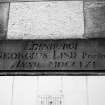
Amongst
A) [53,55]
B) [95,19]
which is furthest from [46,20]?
[95,19]

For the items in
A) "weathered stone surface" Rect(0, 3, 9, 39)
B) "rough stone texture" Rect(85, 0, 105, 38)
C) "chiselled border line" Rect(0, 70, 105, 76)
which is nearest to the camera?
"chiselled border line" Rect(0, 70, 105, 76)

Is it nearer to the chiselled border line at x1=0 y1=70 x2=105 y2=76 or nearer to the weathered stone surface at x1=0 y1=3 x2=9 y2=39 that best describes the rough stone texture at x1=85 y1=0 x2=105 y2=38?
the chiselled border line at x1=0 y1=70 x2=105 y2=76

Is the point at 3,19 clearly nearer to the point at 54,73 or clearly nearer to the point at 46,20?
the point at 46,20

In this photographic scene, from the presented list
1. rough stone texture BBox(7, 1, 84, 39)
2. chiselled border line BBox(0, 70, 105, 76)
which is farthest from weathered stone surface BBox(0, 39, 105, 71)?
rough stone texture BBox(7, 1, 84, 39)

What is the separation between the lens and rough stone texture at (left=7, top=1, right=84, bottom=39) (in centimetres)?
399

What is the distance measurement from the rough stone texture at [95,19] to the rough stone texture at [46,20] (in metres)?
0.11

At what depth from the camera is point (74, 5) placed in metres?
4.15

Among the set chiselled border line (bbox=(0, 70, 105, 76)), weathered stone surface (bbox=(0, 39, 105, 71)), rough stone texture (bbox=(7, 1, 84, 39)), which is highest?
rough stone texture (bbox=(7, 1, 84, 39))

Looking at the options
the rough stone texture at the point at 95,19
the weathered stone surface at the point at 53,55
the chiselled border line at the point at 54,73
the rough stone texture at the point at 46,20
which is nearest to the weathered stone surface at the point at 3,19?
the rough stone texture at the point at 46,20

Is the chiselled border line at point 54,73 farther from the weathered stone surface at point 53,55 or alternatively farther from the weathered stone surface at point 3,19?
the weathered stone surface at point 3,19

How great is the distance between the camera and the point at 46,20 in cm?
409

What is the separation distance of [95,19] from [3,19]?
66.1 inches

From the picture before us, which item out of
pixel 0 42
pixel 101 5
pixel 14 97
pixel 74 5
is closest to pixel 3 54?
pixel 0 42

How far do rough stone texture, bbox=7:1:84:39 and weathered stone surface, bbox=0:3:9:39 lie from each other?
0.08 m
